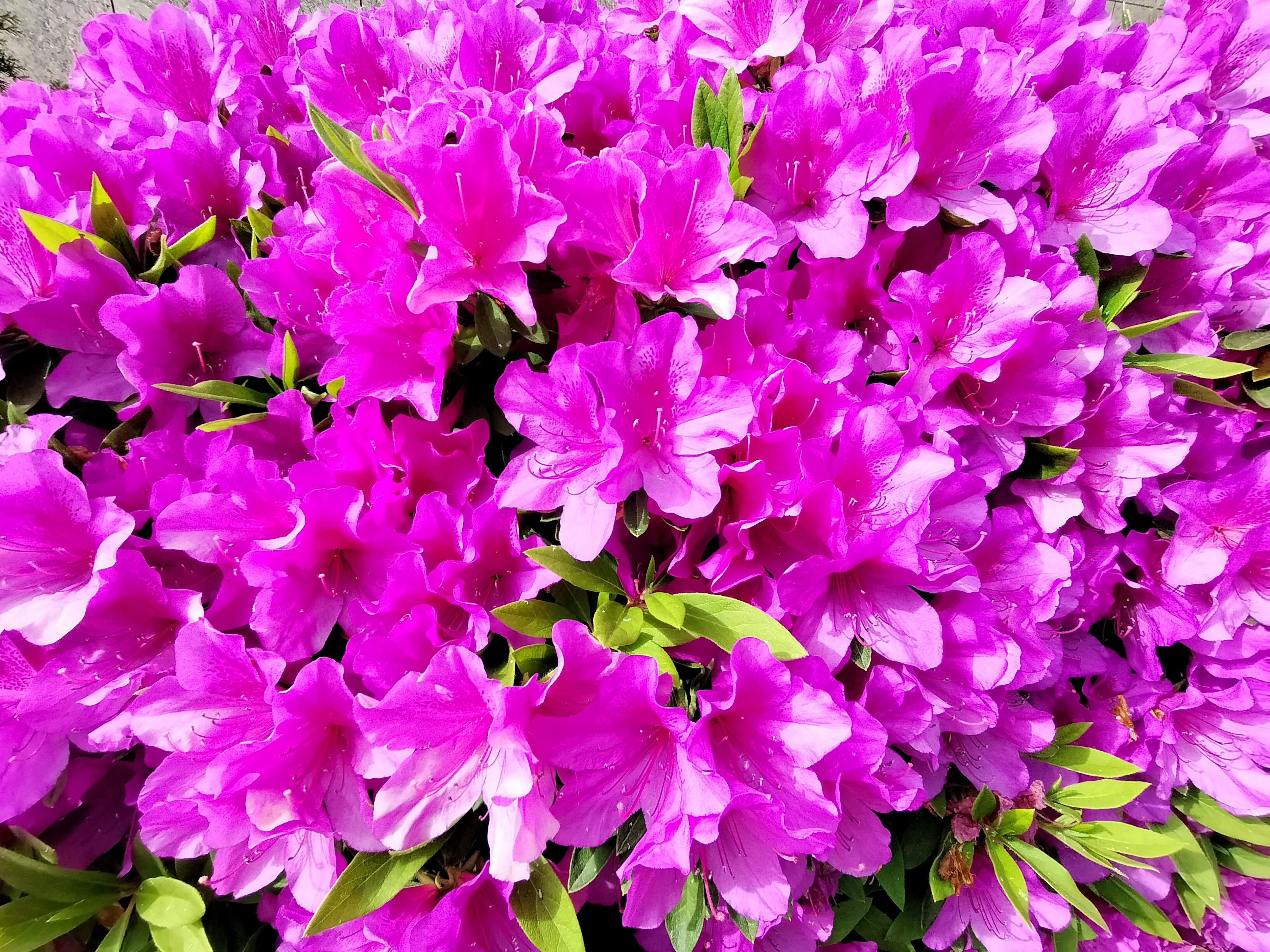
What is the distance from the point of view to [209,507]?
932 mm

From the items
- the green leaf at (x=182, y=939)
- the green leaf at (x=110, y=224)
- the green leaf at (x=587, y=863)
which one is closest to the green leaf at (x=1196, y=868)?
the green leaf at (x=587, y=863)

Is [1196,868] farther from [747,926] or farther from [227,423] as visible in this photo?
[227,423]

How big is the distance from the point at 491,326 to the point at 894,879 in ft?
3.61

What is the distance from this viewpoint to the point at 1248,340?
1.46m

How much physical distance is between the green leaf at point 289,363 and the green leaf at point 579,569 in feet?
1.36

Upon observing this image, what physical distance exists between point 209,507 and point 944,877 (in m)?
1.28

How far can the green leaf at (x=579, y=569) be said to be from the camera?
0.94 metres

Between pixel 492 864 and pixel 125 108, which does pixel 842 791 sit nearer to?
pixel 492 864

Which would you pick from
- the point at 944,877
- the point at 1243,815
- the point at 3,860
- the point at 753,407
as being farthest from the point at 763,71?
the point at 1243,815

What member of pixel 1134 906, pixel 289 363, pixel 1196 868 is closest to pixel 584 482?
pixel 289 363

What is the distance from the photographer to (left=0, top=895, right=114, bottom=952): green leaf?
943mm

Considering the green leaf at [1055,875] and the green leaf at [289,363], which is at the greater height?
the green leaf at [289,363]

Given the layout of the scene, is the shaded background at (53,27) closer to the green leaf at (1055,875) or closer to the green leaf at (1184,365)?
the green leaf at (1184,365)

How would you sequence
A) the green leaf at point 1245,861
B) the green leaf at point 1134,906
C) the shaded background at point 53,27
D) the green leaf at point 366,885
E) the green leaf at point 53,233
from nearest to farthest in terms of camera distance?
the green leaf at point 366,885 < the green leaf at point 53,233 < the green leaf at point 1134,906 < the green leaf at point 1245,861 < the shaded background at point 53,27
